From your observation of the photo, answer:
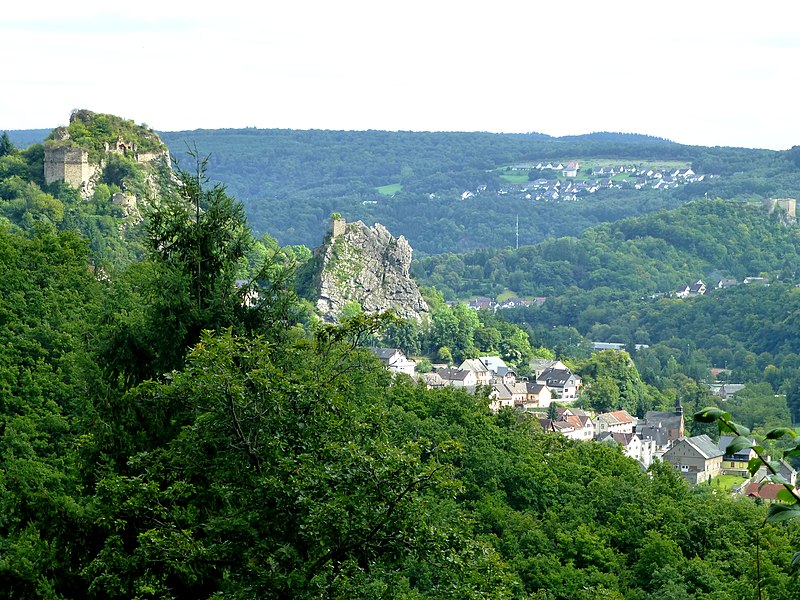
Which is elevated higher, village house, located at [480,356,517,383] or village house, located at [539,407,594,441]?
village house, located at [539,407,594,441]

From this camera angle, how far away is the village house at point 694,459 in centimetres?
8475

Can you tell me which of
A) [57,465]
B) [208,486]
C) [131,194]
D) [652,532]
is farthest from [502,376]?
[208,486]

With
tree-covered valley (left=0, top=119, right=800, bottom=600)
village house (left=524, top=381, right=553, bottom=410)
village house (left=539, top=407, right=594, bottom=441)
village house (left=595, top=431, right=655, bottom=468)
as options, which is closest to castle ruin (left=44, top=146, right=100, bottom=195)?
village house (left=524, top=381, right=553, bottom=410)

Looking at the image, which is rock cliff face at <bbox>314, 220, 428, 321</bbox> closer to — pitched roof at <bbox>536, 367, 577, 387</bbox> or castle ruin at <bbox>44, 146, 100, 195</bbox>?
pitched roof at <bbox>536, 367, 577, 387</bbox>

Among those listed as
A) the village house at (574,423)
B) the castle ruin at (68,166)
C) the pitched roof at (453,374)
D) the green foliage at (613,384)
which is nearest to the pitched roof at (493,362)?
the green foliage at (613,384)

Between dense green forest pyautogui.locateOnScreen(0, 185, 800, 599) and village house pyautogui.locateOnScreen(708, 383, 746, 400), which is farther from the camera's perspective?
village house pyautogui.locateOnScreen(708, 383, 746, 400)

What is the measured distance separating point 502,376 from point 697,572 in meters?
73.3

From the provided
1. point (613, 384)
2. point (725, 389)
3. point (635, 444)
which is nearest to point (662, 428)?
point (613, 384)

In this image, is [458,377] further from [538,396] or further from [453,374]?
[538,396]

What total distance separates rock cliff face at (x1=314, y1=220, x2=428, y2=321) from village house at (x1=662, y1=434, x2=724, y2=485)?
31545 millimetres

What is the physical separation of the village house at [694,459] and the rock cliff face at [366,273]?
31545 millimetres

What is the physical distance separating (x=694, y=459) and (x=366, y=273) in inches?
1529

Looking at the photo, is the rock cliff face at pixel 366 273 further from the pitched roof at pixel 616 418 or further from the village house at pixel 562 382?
the pitched roof at pixel 616 418

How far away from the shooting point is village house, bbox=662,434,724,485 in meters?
84.8
